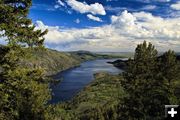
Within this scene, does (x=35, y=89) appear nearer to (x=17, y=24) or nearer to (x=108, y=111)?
(x=17, y=24)

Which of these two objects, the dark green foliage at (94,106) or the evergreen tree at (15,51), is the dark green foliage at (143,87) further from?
the dark green foliage at (94,106)

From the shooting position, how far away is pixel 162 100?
50000mm

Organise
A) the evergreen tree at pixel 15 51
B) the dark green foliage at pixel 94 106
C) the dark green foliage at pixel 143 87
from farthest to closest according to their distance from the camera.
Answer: the dark green foliage at pixel 94 106
the dark green foliage at pixel 143 87
the evergreen tree at pixel 15 51

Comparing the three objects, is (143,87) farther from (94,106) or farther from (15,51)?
(94,106)

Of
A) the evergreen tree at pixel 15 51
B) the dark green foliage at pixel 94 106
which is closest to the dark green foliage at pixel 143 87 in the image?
the evergreen tree at pixel 15 51

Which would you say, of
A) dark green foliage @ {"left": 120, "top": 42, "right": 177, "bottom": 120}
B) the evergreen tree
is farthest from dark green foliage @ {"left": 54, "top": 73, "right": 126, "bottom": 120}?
the evergreen tree

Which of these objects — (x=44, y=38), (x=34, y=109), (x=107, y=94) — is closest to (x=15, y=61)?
(x=44, y=38)

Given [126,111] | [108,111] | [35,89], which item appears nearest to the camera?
[35,89]

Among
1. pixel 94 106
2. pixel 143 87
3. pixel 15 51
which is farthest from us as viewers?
pixel 94 106

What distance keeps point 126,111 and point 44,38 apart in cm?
3042

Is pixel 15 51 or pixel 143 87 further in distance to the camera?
pixel 143 87

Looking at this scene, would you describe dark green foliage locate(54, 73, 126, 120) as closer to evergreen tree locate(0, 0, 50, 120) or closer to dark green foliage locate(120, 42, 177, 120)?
dark green foliage locate(120, 42, 177, 120)

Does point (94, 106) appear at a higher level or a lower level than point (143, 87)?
lower

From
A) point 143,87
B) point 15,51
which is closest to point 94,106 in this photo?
point 143,87
